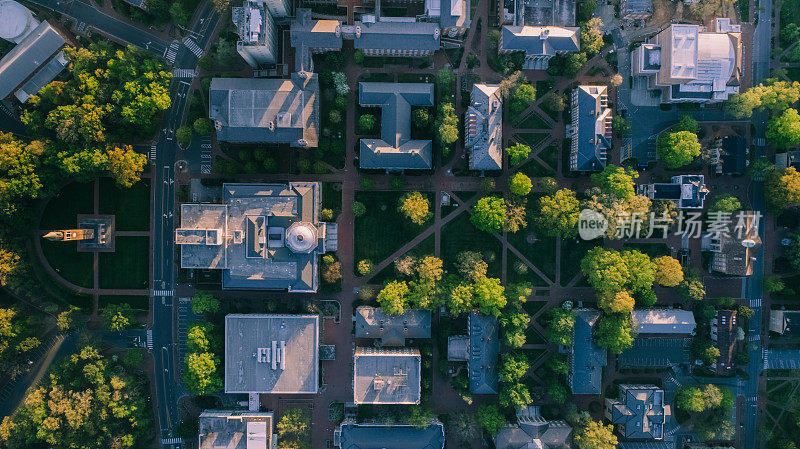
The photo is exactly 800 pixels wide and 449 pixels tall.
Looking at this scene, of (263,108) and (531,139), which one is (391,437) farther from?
(263,108)

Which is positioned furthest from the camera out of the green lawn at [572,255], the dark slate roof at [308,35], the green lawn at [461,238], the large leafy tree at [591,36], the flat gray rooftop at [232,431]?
the green lawn at [572,255]

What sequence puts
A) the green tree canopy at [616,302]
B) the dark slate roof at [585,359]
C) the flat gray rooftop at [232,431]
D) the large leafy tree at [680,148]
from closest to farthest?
the green tree canopy at [616,302] < the large leafy tree at [680,148] < the flat gray rooftop at [232,431] < the dark slate roof at [585,359]

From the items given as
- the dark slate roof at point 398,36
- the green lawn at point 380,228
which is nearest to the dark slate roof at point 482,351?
the green lawn at point 380,228

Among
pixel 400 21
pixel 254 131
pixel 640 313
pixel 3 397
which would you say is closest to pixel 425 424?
pixel 640 313

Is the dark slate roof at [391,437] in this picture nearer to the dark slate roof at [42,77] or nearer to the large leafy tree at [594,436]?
the large leafy tree at [594,436]

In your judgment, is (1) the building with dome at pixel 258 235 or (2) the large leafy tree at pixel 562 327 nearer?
(1) the building with dome at pixel 258 235

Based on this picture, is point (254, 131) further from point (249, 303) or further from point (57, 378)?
point (57, 378)

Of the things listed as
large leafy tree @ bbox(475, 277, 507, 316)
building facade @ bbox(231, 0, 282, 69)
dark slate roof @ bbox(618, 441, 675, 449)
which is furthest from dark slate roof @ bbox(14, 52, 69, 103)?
dark slate roof @ bbox(618, 441, 675, 449)
